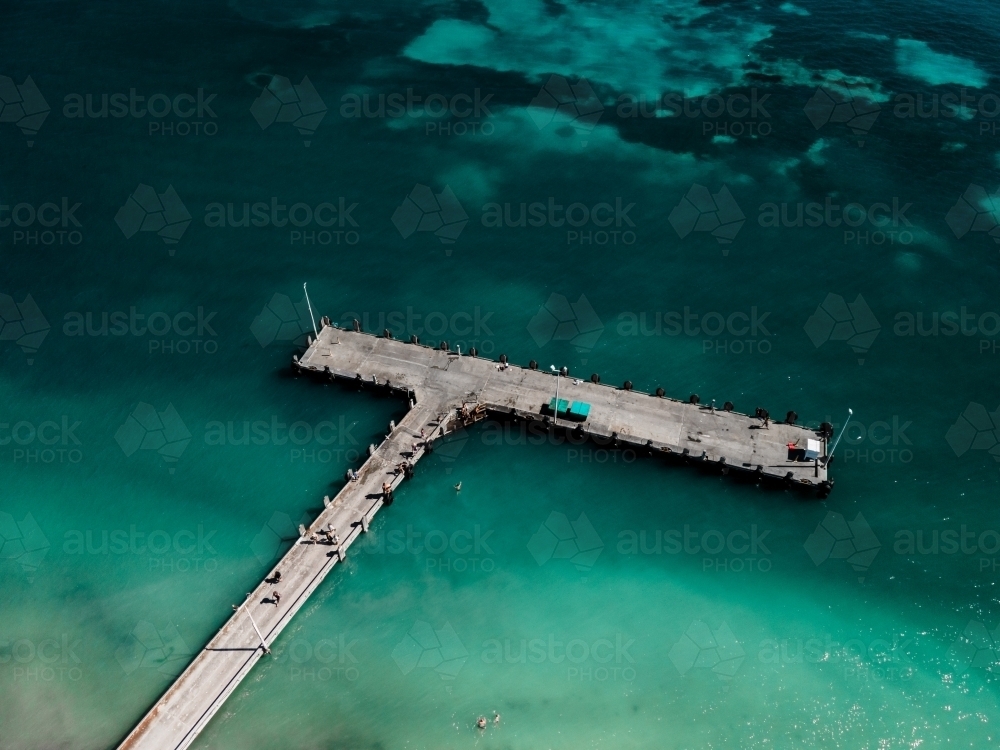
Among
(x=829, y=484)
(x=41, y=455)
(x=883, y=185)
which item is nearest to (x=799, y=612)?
(x=829, y=484)

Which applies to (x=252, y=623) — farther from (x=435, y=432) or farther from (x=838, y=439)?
(x=838, y=439)

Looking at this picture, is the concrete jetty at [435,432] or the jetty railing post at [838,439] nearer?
the concrete jetty at [435,432]

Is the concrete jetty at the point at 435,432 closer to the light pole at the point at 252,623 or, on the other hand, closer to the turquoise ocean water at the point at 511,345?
the light pole at the point at 252,623

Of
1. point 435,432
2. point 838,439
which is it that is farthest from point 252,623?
point 838,439

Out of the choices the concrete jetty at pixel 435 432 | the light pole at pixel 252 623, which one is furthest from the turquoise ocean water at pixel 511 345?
the concrete jetty at pixel 435 432

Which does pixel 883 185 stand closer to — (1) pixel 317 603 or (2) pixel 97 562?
(1) pixel 317 603

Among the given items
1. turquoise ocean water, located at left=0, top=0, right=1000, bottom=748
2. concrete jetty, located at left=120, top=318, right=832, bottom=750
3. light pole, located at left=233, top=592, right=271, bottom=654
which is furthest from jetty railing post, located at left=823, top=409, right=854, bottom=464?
light pole, located at left=233, top=592, right=271, bottom=654
